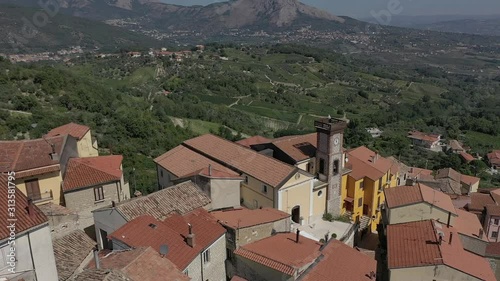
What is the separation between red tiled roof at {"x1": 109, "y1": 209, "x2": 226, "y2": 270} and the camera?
19.5m

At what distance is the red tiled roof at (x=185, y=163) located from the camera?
3114 centimetres

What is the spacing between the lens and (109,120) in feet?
185

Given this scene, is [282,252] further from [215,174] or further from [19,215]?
[19,215]

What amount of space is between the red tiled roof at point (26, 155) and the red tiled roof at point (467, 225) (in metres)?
28.9

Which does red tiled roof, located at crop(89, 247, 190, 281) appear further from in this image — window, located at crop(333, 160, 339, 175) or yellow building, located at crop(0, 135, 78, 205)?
window, located at crop(333, 160, 339, 175)

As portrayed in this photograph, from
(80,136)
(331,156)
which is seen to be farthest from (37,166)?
(331,156)

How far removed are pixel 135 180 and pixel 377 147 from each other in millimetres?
60581

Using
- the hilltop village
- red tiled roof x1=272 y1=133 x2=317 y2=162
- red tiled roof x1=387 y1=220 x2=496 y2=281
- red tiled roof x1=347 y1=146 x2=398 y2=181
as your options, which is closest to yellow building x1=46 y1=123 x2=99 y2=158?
the hilltop village

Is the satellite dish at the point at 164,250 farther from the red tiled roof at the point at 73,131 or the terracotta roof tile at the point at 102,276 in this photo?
the red tiled roof at the point at 73,131

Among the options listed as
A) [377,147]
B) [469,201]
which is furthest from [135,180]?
[377,147]

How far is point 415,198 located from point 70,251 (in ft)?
77.6

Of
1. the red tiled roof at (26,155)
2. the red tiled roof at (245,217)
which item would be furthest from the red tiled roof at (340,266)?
the red tiled roof at (26,155)

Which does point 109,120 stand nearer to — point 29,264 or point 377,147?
point 29,264

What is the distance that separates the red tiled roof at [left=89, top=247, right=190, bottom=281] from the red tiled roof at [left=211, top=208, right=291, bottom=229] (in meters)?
6.53
